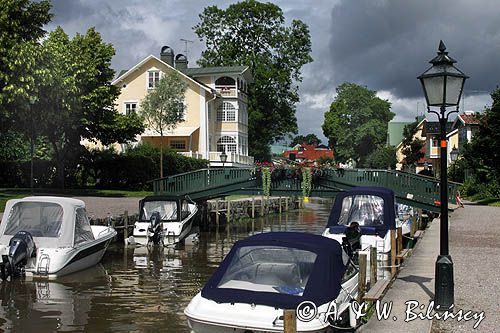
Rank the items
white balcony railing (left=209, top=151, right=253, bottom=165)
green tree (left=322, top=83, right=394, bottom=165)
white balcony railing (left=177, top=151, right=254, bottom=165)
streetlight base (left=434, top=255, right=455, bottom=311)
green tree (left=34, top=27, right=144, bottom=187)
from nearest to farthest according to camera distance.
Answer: streetlight base (left=434, top=255, right=455, bottom=311) → green tree (left=34, top=27, right=144, bottom=187) → white balcony railing (left=177, top=151, right=254, bottom=165) → white balcony railing (left=209, top=151, right=253, bottom=165) → green tree (left=322, top=83, right=394, bottom=165)

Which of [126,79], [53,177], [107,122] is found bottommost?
[53,177]

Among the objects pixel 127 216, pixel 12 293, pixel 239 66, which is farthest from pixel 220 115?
pixel 12 293

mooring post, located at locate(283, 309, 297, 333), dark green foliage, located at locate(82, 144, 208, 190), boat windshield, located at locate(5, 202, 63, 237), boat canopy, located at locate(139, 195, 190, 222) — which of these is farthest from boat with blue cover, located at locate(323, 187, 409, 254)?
dark green foliage, located at locate(82, 144, 208, 190)

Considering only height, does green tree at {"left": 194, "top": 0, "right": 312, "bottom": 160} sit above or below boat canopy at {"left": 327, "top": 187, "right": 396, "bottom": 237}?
above

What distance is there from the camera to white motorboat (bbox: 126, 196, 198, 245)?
28359 millimetres

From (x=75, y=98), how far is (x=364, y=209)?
2321 centimetres

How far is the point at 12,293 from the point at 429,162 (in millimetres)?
80501

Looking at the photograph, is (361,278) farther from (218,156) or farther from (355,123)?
(355,123)

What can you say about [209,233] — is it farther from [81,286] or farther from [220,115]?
[220,115]

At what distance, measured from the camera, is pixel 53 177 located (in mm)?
49531

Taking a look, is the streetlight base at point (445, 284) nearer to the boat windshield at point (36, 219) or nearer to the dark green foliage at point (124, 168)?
the boat windshield at point (36, 219)

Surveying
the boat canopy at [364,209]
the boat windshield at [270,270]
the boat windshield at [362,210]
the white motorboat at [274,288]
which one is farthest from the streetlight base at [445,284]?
the boat windshield at [362,210]

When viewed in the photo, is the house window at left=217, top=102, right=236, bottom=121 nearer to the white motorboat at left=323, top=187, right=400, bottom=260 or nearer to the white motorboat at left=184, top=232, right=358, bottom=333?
the white motorboat at left=323, top=187, right=400, bottom=260

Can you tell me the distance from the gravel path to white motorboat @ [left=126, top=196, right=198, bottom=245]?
1221cm
